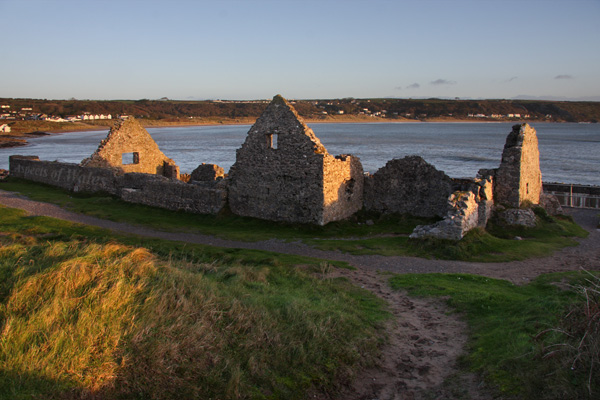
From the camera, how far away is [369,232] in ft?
57.7

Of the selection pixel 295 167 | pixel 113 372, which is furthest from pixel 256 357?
pixel 295 167

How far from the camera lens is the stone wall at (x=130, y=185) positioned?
20391 millimetres

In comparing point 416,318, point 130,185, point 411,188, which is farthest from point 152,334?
point 130,185

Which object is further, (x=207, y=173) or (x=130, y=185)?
(x=207, y=173)

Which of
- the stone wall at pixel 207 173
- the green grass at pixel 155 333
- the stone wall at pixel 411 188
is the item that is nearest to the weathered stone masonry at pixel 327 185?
the stone wall at pixel 411 188

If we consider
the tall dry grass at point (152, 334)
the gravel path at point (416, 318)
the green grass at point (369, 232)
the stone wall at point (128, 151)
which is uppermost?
the stone wall at point (128, 151)

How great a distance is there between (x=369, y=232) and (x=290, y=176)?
3.69 m

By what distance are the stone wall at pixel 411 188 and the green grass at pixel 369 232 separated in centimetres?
51

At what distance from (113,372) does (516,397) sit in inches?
188

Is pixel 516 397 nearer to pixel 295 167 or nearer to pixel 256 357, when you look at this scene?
pixel 256 357

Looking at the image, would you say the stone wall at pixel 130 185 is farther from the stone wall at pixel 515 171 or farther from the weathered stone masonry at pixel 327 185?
the stone wall at pixel 515 171

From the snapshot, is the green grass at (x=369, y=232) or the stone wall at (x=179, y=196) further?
the stone wall at (x=179, y=196)

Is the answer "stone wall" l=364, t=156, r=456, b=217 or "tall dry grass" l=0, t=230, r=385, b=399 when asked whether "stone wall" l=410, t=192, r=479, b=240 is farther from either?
"tall dry grass" l=0, t=230, r=385, b=399

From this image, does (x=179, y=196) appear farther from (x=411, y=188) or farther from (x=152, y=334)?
(x=152, y=334)
